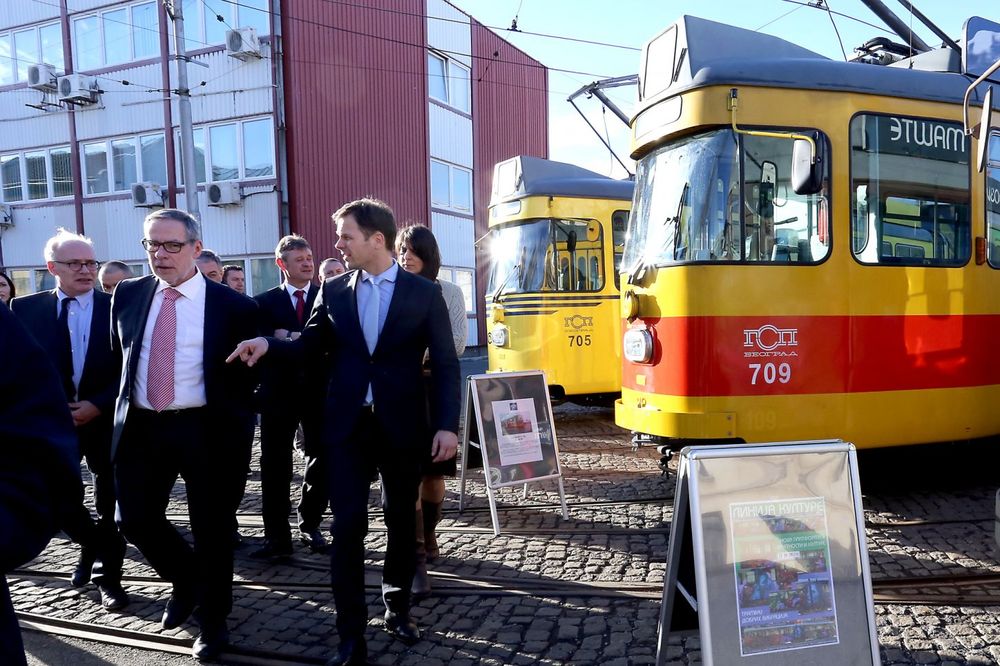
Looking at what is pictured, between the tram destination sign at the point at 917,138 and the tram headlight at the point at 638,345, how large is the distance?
2109 millimetres

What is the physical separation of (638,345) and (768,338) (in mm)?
955

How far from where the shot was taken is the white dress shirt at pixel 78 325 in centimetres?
443

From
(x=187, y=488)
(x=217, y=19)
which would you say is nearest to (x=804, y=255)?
(x=187, y=488)

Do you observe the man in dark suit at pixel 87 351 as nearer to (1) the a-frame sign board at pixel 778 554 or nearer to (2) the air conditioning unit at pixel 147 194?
(1) the a-frame sign board at pixel 778 554

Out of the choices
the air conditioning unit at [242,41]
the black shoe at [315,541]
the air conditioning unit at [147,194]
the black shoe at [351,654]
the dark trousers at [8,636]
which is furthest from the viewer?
the air conditioning unit at [147,194]

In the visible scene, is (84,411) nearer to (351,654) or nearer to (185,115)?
(351,654)

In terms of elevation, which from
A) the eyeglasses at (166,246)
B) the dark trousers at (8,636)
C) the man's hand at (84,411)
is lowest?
the dark trousers at (8,636)

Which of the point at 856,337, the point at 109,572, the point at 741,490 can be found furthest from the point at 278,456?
the point at 856,337

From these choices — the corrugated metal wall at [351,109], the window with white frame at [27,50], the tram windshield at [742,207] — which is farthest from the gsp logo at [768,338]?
the window with white frame at [27,50]

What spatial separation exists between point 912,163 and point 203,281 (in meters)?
5.07

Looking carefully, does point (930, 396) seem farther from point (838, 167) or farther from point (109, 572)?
point (109, 572)

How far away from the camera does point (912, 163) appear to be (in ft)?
18.7

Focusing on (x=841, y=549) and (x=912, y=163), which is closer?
(x=841, y=549)

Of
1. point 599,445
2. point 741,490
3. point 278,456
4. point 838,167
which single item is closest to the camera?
point 741,490
